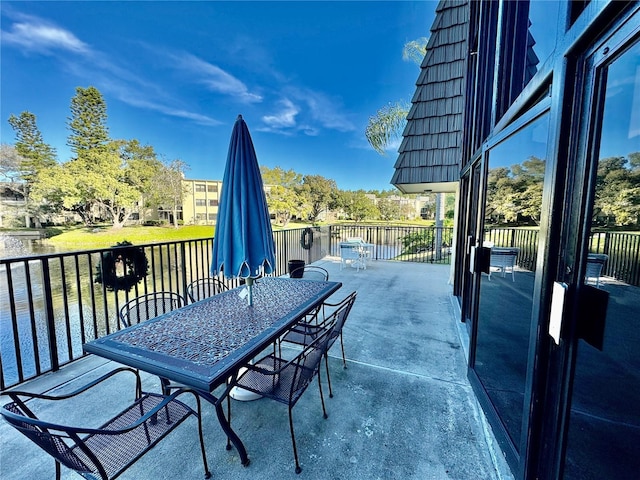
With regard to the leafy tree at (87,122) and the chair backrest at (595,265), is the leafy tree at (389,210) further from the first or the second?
the chair backrest at (595,265)

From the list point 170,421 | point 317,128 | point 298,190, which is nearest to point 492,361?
point 170,421

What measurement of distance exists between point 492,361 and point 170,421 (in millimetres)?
2302

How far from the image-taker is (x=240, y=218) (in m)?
2.04

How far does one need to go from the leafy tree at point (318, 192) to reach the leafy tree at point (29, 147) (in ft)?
71.0

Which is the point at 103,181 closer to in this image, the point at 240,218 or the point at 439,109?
the point at 439,109

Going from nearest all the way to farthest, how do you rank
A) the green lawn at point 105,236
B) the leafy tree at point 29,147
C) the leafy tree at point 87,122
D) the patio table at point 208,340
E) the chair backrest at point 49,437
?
the chair backrest at point 49,437 < the patio table at point 208,340 < the green lawn at point 105,236 < the leafy tree at point 29,147 < the leafy tree at point 87,122

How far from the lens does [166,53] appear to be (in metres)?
18.2

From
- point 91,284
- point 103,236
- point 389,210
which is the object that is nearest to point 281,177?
point 389,210

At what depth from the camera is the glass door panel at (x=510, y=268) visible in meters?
1.49

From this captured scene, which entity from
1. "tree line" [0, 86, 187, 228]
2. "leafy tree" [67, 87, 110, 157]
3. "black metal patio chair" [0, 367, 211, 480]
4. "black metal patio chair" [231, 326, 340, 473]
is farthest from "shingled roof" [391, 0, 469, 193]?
"leafy tree" [67, 87, 110, 157]

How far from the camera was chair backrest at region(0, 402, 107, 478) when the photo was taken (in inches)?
35.0

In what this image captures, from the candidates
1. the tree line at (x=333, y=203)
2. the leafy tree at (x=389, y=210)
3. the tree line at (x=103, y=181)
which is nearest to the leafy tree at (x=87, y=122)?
the tree line at (x=103, y=181)

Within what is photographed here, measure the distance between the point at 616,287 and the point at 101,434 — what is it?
6.40ft

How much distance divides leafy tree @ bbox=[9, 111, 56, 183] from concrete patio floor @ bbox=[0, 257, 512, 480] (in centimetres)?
2834
